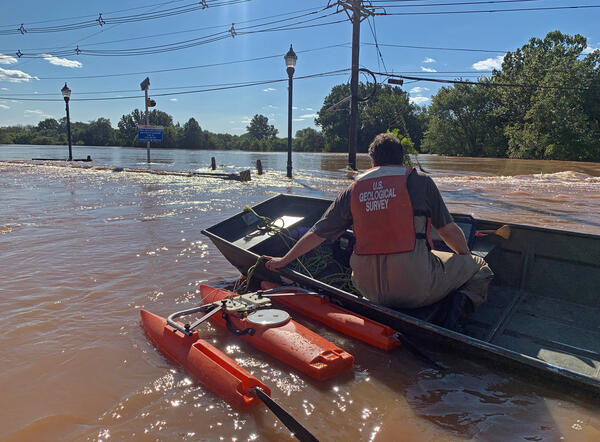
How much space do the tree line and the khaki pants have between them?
29.4ft

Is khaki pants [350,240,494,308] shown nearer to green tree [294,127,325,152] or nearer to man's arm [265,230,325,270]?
man's arm [265,230,325,270]

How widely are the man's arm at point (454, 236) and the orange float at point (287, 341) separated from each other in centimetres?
127

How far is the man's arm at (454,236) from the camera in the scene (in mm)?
3408

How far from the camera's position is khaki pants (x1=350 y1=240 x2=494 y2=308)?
3.41m

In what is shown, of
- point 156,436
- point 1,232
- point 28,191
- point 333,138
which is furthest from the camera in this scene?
point 333,138

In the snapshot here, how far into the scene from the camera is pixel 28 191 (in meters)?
14.0

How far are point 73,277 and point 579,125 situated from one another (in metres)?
42.4

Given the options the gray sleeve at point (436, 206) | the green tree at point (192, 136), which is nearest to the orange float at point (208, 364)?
the gray sleeve at point (436, 206)

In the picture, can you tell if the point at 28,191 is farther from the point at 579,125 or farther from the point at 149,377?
the point at 579,125

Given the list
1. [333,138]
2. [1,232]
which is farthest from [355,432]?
[333,138]

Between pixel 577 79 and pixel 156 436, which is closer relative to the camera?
pixel 156 436

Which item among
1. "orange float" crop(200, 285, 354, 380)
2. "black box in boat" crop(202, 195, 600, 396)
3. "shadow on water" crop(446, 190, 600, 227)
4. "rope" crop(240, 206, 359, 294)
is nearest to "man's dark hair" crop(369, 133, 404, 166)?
"black box in boat" crop(202, 195, 600, 396)

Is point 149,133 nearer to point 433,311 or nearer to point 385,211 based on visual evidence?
point 385,211

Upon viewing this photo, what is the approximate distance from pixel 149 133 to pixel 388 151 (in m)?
22.9
